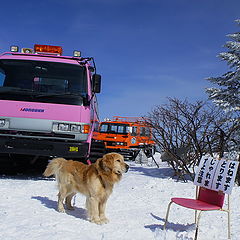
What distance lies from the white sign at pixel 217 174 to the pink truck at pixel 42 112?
9.86 ft

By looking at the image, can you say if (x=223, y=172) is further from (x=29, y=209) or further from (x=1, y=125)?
(x=1, y=125)

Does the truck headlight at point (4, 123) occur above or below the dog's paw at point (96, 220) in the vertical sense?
above

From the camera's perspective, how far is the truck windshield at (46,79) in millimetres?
6477

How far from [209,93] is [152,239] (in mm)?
11108

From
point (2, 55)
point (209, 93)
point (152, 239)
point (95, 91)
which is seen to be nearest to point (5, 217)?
point (152, 239)

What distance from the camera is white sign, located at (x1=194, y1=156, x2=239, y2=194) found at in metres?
3.82

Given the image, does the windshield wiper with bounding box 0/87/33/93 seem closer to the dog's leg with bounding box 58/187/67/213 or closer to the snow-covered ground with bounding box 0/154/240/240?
the snow-covered ground with bounding box 0/154/240/240

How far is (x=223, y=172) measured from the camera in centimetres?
395

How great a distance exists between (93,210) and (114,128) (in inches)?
544

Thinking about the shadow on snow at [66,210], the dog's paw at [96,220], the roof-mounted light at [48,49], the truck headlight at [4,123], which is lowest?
the shadow on snow at [66,210]

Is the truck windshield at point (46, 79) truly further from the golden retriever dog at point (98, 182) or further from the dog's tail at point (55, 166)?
the golden retriever dog at point (98, 182)

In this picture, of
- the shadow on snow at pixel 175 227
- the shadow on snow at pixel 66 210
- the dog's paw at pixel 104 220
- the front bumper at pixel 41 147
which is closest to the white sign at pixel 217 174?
the shadow on snow at pixel 175 227

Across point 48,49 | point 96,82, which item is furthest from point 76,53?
point 96,82

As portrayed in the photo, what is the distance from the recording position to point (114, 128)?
58.7ft
